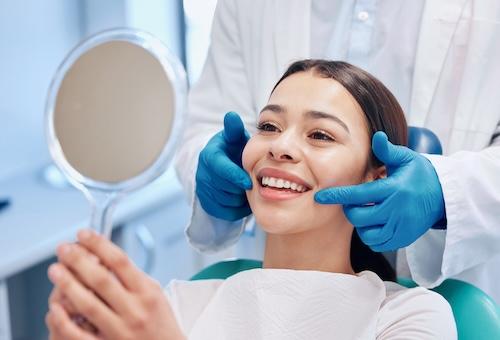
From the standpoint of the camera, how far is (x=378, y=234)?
1.33 meters

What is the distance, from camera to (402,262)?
5.30ft

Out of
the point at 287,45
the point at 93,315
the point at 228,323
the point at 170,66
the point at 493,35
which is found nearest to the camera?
the point at 93,315

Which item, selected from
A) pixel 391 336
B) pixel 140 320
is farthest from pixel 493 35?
pixel 140 320

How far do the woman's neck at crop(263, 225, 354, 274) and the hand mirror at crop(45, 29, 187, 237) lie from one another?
44 centimetres

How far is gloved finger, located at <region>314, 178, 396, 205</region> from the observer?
128 cm

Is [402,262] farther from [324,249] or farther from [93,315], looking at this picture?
[93,315]

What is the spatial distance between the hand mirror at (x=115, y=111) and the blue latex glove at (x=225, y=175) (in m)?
0.36

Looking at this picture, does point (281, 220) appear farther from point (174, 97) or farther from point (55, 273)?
point (55, 273)

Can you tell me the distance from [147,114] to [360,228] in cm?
43

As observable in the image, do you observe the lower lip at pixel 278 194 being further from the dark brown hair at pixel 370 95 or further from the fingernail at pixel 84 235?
the fingernail at pixel 84 235

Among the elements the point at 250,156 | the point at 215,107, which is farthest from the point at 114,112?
the point at 215,107

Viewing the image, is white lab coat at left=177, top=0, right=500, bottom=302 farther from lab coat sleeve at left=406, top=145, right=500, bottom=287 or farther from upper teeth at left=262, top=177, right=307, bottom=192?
upper teeth at left=262, top=177, right=307, bottom=192

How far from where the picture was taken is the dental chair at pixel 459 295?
136 centimetres

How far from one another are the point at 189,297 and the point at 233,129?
0.32m
